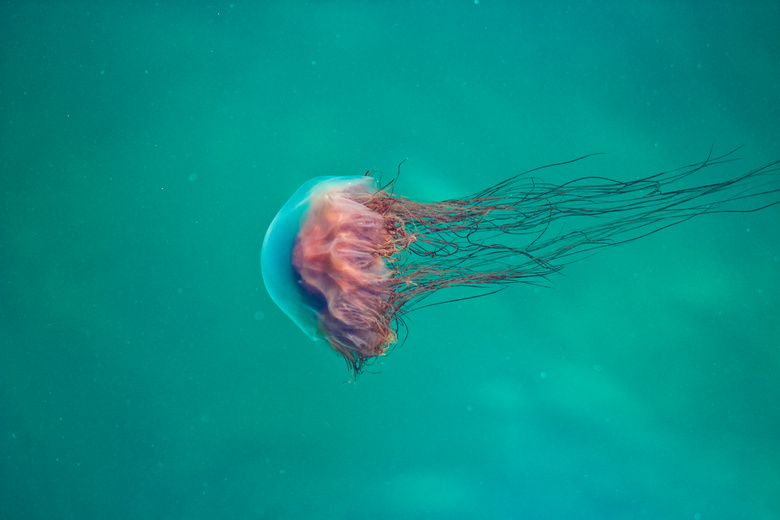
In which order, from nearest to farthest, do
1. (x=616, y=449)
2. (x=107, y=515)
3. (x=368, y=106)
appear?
1. (x=368, y=106)
2. (x=616, y=449)
3. (x=107, y=515)

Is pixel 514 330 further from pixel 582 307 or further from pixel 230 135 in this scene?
pixel 230 135

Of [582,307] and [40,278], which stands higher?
[582,307]

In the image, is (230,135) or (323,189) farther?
(230,135)

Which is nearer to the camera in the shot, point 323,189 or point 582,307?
point 323,189

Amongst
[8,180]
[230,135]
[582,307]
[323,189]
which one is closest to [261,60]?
[230,135]

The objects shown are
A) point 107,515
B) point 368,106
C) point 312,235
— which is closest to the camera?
point 312,235

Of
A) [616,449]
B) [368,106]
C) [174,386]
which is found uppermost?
[368,106]

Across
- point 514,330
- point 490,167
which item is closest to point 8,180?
point 490,167

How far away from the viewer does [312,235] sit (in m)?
2.74

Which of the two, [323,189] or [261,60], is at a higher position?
[261,60]

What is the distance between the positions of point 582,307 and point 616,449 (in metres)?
1.20

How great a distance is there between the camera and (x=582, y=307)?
3.95 m

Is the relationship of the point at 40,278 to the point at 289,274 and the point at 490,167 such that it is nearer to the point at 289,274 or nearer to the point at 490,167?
the point at 289,274

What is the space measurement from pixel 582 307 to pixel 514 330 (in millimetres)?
551
